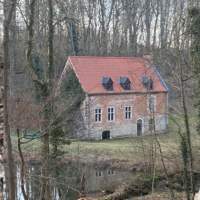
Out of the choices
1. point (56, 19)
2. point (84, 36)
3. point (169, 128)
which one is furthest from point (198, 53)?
point (84, 36)

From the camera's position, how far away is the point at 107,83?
37.8m

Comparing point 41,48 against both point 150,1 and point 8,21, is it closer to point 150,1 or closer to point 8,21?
point 8,21

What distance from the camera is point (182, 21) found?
54.5 feet

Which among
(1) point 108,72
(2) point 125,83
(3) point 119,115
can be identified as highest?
(1) point 108,72

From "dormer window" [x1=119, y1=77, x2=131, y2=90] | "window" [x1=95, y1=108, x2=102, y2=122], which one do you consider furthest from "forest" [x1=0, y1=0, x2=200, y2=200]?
"dormer window" [x1=119, y1=77, x2=131, y2=90]

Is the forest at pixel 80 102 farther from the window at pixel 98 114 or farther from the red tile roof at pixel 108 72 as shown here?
the window at pixel 98 114

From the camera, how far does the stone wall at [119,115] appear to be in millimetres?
36688

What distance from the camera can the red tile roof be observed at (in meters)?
37.2

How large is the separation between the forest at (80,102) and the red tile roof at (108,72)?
3.64 ft

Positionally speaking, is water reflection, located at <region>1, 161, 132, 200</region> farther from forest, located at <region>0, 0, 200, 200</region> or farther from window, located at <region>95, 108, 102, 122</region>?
window, located at <region>95, 108, 102, 122</region>

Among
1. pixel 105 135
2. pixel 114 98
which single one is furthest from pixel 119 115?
pixel 105 135

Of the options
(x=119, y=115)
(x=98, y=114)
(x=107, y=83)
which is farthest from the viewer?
(x=119, y=115)

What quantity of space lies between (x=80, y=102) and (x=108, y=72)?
4110 millimetres

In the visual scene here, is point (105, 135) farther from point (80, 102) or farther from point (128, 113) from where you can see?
point (80, 102)
